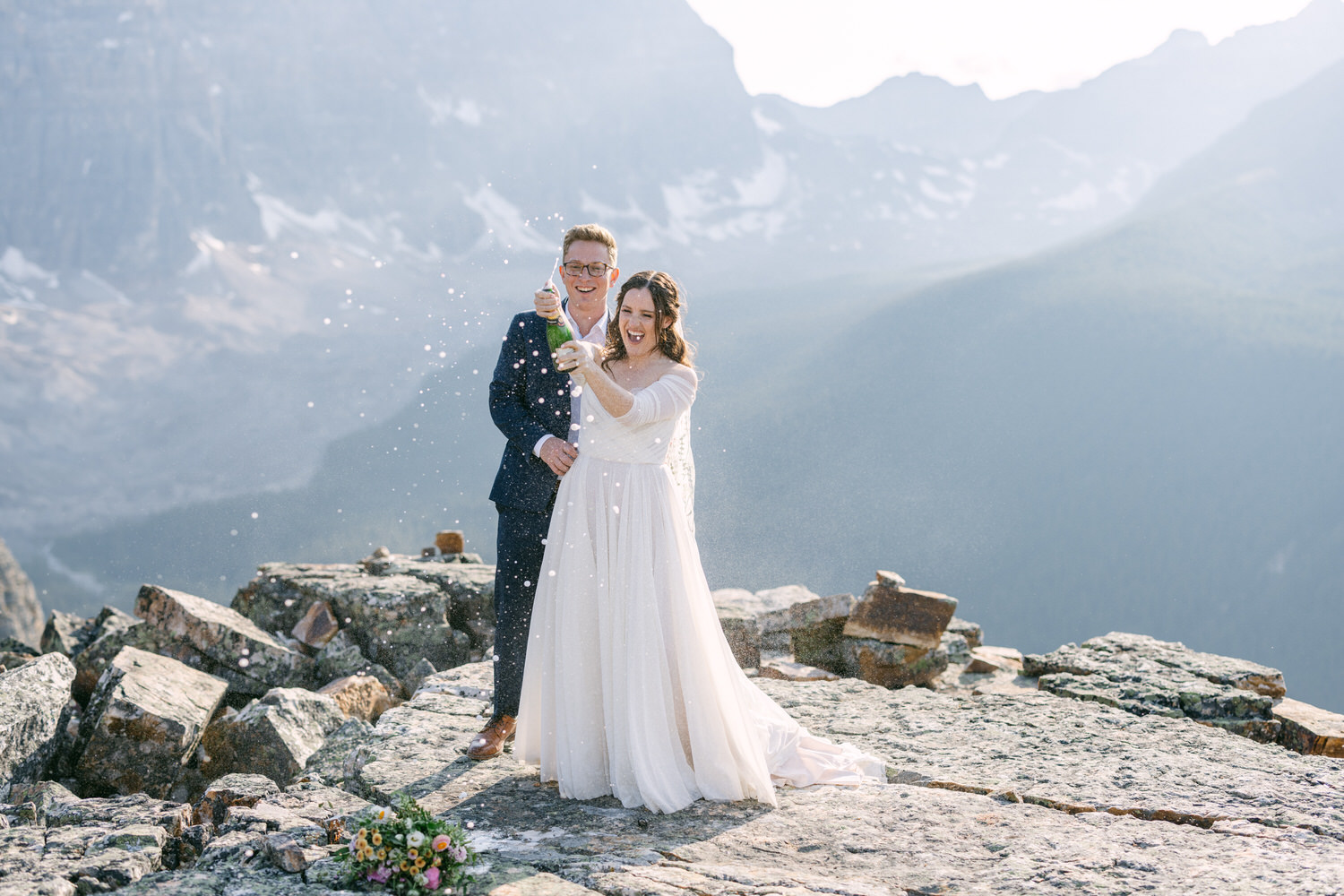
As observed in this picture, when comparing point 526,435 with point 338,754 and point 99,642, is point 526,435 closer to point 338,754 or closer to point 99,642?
point 338,754

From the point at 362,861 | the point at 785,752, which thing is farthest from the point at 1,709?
the point at 785,752

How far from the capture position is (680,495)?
11.2ft

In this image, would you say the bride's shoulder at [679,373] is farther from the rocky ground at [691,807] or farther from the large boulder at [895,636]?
the large boulder at [895,636]

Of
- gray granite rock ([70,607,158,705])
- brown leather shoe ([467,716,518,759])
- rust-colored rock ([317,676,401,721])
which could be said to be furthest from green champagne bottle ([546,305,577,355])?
gray granite rock ([70,607,158,705])

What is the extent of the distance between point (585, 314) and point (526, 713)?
5.54ft

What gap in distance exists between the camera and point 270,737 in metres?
4.66

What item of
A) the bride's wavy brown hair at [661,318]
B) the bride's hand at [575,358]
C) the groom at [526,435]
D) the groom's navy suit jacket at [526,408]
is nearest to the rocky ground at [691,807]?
the groom at [526,435]

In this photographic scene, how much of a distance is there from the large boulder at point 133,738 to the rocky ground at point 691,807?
14mm

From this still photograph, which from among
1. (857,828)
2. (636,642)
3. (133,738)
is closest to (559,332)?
(636,642)

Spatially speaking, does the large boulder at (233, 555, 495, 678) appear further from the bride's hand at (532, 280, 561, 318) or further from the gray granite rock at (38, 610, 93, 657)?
the bride's hand at (532, 280, 561, 318)

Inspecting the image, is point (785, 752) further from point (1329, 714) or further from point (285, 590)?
point (285, 590)

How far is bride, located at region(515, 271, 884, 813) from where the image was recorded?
309 cm

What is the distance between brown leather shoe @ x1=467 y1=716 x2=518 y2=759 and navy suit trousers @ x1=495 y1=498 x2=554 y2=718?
0.18 feet

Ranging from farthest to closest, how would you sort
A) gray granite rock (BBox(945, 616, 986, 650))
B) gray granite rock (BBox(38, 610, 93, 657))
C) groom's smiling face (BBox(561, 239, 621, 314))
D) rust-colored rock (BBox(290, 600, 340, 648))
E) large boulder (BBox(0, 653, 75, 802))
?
gray granite rock (BBox(945, 616, 986, 650)), rust-colored rock (BBox(290, 600, 340, 648)), gray granite rock (BBox(38, 610, 93, 657)), large boulder (BBox(0, 653, 75, 802)), groom's smiling face (BBox(561, 239, 621, 314))
